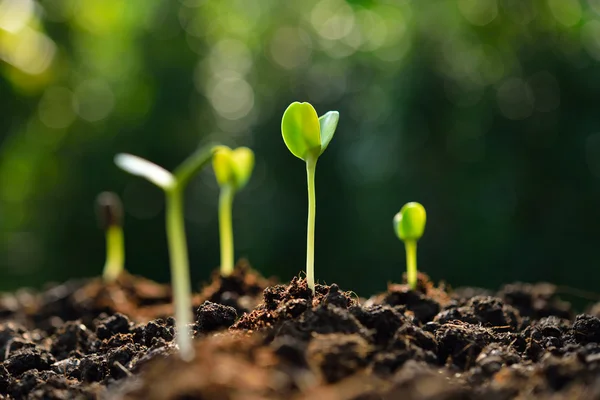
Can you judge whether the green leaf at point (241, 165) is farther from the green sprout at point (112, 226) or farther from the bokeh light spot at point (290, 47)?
the bokeh light spot at point (290, 47)

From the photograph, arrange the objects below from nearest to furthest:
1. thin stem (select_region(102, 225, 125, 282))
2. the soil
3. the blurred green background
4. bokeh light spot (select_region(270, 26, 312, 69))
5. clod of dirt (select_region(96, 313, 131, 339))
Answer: the soil < clod of dirt (select_region(96, 313, 131, 339)) < thin stem (select_region(102, 225, 125, 282)) < the blurred green background < bokeh light spot (select_region(270, 26, 312, 69))

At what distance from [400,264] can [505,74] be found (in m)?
1.35

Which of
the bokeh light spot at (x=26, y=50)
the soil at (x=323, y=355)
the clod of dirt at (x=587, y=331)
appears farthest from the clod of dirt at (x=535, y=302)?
the bokeh light spot at (x=26, y=50)

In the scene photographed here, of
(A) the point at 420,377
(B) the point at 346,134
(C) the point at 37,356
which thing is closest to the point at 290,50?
(B) the point at 346,134

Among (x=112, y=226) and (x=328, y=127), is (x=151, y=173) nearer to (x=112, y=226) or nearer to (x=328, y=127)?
(x=328, y=127)

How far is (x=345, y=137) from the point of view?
420 cm

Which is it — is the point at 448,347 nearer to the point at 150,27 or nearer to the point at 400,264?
the point at 400,264

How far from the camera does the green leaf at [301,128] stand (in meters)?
1.08

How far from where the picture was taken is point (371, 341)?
93cm

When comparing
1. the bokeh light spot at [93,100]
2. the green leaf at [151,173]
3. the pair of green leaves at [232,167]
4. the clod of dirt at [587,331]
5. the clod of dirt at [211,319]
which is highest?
the bokeh light spot at [93,100]

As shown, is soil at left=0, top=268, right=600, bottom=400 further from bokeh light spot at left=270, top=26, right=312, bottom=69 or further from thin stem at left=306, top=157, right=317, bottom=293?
bokeh light spot at left=270, top=26, right=312, bottom=69

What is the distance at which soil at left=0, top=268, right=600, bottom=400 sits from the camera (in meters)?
0.75

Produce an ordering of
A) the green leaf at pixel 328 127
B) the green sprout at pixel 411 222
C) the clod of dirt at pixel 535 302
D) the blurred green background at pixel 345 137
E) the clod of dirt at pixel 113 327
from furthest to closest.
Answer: the blurred green background at pixel 345 137, the clod of dirt at pixel 535 302, the green sprout at pixel 411 222, the clod of dirt at pixel 113 327, the green leaf at pixel 328 127

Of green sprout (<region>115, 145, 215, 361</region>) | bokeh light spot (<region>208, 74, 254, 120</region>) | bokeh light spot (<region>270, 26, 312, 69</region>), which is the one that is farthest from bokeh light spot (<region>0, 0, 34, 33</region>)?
green sprout (<region>115, 145, 215, 361</region>)
